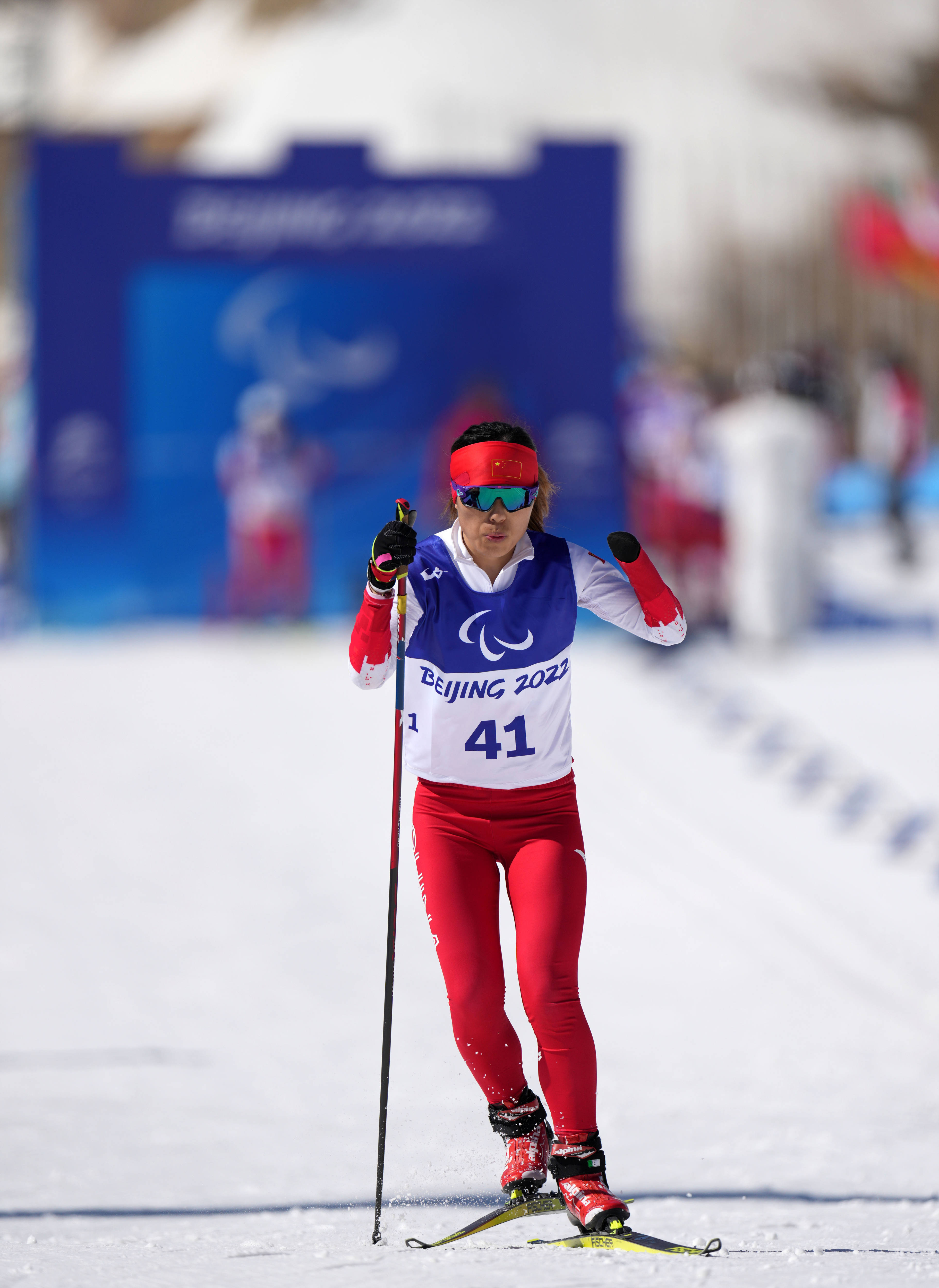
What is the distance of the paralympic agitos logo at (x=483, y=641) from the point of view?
4.20m

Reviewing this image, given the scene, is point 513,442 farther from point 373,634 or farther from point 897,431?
point 897,431

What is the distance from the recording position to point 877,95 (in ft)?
183

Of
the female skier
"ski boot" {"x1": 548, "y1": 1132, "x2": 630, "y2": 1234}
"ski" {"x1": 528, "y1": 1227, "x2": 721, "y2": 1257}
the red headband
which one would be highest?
the red headband

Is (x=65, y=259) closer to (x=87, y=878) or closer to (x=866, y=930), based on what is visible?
(x=87, y=878)

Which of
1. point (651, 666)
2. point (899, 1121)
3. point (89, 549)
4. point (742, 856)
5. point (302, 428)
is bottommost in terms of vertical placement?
point (899, 1121)

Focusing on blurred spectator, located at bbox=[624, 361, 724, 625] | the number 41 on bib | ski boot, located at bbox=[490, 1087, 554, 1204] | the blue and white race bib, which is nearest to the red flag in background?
blurred spectator, located at bbox=[624, 361, 724, 625]

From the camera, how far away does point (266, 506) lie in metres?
14.7

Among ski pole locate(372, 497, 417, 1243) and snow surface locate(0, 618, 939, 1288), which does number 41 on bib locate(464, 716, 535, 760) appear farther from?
snow surface locate(0, 618, 939, 1288)

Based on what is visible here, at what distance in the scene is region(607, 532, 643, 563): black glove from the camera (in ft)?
14.0

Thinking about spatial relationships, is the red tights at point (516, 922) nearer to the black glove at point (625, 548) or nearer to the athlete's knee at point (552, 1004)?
the athlete's knee at point (552, 1004)

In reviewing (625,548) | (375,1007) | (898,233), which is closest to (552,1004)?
(625,548)

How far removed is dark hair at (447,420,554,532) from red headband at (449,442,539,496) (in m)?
0.02

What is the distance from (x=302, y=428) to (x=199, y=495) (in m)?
1.03

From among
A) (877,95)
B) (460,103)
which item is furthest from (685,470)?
(877,95)
